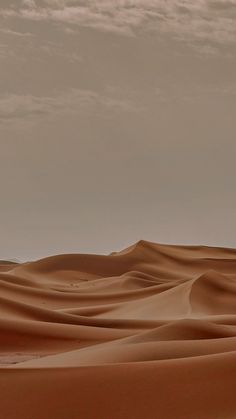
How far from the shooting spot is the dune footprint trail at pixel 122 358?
3729 mm

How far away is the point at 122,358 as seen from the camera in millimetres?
4926

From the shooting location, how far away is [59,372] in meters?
4.18

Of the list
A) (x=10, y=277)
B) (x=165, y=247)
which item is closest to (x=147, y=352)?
(x=10, y=277)

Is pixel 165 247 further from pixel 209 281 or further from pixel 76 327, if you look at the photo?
pixel 76 327

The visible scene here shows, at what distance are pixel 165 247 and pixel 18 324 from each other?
21.2m

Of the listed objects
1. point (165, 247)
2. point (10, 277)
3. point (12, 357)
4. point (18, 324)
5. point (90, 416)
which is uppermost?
point (165, 247)

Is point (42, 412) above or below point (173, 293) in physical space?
below

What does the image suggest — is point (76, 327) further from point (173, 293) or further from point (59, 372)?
point (173, 293)

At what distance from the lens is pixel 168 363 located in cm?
430

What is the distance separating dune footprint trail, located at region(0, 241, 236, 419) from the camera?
12.2 feet

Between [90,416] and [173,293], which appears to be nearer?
[90,416]

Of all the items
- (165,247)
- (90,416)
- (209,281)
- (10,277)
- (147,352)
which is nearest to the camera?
(90,416)

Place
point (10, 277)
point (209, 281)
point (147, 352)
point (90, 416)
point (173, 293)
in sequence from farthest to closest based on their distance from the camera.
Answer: point (10, 277)
point (209, 281)
point (173, 293)
point (147, 352)
point (90, 416)

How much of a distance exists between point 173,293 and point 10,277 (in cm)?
465
